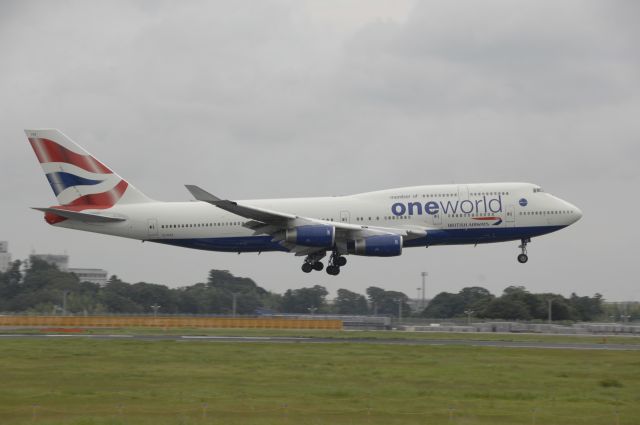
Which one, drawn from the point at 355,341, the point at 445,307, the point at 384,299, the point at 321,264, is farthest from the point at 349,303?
the point at 355,341

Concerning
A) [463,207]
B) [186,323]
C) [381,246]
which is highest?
[463,207]

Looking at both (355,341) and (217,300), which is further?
(217,300)

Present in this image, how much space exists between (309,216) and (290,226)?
266 centimetres

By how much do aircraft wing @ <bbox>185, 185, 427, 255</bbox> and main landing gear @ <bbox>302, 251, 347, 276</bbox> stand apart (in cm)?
150

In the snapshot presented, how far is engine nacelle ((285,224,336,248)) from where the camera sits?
5288 centimetres

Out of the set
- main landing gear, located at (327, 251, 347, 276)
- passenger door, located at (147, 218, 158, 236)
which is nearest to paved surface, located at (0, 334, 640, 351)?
main landing gear, located at (327, 251, 347, 276)

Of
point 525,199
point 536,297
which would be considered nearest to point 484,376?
point 525,199

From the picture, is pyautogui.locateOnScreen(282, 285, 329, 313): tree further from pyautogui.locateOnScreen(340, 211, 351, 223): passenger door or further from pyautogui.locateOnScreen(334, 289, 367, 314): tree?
pyautogui.locateOnScreen(340, 211, 351, 223): passenger door

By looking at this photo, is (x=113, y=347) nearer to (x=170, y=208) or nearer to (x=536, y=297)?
(x=170, y=208)

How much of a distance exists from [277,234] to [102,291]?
81.7 metres

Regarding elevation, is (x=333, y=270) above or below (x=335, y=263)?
below

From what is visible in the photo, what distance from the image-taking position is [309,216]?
55875 mm

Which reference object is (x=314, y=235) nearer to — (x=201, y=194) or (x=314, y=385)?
(x=201, y=194)

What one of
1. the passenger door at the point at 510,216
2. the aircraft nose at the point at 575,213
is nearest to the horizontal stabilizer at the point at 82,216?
the passenger door at the point at 510,216
